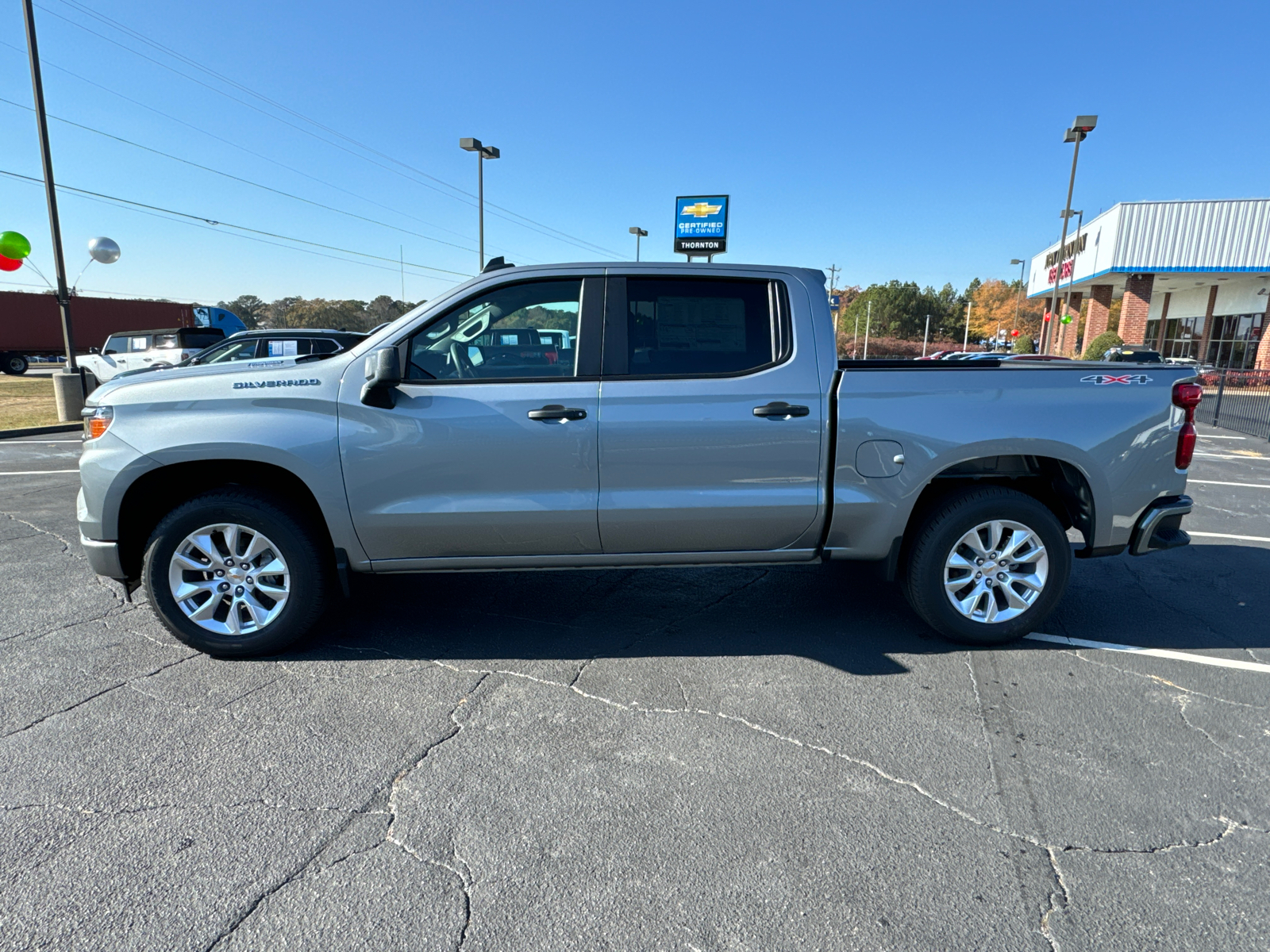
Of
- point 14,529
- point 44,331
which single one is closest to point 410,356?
point 14,529

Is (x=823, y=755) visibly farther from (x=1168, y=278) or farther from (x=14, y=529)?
A: (x=1168, y=278)

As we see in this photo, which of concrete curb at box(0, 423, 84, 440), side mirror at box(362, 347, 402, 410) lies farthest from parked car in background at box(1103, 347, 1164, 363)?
concrete curb at box(0, 423, 84, 440)

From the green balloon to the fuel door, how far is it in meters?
16.3

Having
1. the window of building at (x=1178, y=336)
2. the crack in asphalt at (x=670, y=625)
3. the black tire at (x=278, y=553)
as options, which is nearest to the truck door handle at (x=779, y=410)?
the crack in asphalt at (x=670, y=625)

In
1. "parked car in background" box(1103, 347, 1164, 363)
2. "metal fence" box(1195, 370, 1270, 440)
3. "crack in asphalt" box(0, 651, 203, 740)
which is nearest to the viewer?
"crack in asphalt" box(0, 651, 203, 740)

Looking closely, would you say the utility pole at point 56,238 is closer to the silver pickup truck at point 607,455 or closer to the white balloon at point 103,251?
the white balloon at point 103,251

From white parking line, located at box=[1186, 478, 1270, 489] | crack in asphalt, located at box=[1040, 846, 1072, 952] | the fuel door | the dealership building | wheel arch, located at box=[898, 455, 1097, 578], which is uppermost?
the dealership building

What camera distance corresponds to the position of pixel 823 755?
2.98m

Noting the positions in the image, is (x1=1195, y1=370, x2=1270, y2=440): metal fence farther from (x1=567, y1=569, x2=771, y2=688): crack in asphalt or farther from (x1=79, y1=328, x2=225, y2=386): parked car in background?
(x1=79, y1=328, x2=225, y2=386): parked car in background

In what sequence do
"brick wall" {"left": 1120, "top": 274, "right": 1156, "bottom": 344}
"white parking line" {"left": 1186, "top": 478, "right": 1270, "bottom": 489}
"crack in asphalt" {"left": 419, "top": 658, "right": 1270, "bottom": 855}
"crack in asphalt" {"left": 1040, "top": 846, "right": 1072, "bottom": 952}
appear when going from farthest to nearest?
"brick wall" {"left": 1120, "top": 274, "right": 1156, "bottom": 344}
"white parking line" {"left": 1186, "top": 478, "right": 1270, "bottom": 489}
"crack in asphalt" {"left": 419, "top": 658, "right": 1270, "bottom": 855}
"crack in asphalt" {"left": 1040, "top": 846, "right": 1072, "bottom": 952}

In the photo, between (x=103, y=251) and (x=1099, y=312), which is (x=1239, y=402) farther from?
(x=103, y=251)

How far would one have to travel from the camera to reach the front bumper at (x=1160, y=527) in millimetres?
3926

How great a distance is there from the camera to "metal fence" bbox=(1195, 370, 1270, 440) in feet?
50.4

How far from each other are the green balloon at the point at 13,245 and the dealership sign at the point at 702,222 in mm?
17358
